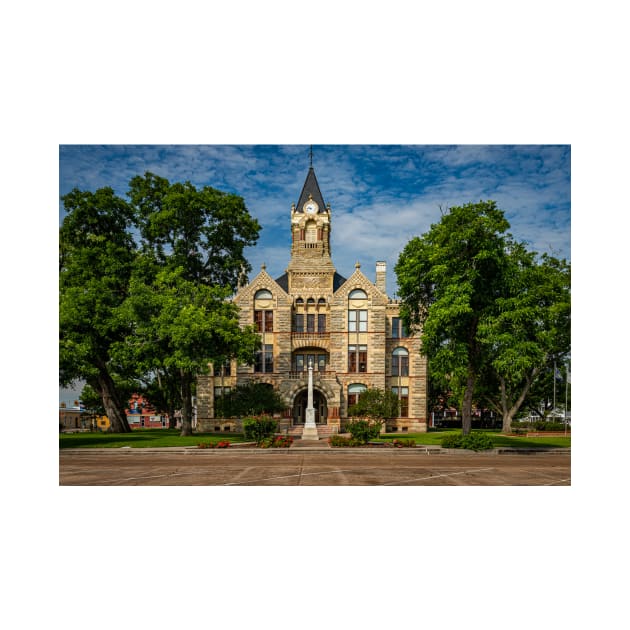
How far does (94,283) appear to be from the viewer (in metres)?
28.2

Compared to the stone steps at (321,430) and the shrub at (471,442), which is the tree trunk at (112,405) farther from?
the shrub at (471,442)

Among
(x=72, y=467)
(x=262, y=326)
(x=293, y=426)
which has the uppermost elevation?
(x=262, y=326)

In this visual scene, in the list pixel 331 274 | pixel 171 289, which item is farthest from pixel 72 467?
pixel 331 274

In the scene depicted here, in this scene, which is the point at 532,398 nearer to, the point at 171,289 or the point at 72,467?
the point at 171,289

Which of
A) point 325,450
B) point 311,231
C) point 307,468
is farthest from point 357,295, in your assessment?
point 307,468

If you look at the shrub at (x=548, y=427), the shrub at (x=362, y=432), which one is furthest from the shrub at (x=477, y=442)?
the shrub at (x=548, y=427)

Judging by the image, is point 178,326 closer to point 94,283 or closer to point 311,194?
point 94,283

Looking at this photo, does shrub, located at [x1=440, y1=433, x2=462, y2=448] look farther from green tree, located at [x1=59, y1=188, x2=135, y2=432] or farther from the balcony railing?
green tree, located at [x1=59, y1=188, x2=135, y2=432]

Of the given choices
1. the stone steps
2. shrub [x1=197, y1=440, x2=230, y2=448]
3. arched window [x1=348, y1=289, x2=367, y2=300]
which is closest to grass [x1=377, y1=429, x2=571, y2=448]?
the stone steps

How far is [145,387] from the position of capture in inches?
1852

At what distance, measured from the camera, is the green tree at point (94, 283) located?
2712 centimetres

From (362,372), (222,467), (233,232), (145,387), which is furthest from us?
(145,387)

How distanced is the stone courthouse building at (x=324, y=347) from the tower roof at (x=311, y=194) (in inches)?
239

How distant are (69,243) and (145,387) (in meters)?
19.2
